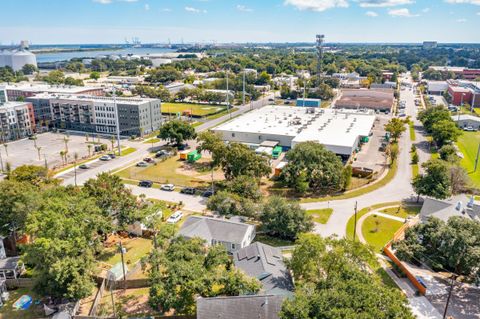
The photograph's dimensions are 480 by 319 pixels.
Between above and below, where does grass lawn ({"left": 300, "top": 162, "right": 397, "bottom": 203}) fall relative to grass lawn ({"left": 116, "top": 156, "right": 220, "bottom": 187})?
below

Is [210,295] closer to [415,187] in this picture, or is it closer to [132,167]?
[415,187]

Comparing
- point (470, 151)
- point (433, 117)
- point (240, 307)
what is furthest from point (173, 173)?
point (433, 117)

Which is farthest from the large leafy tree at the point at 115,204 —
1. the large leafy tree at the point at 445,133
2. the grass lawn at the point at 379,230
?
the large leafy tree at the point at 445,133

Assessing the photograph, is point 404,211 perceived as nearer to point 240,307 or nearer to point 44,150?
point 240,307

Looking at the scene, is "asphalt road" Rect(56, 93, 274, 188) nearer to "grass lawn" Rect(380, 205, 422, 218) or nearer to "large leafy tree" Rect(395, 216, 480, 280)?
"grass lawn" Rect(380, 205, 422, 218)

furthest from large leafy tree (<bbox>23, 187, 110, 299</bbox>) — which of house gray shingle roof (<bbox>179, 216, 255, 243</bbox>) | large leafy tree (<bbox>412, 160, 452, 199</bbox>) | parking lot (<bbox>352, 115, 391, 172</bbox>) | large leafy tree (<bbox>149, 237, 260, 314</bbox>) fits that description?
parking lot (<bbox>352, 115, 391, 172</bbox>)

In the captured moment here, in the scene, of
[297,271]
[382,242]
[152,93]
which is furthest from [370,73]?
[297,271]
